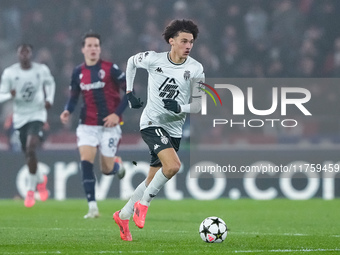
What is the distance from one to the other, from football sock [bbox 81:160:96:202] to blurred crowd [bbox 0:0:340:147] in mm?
6425

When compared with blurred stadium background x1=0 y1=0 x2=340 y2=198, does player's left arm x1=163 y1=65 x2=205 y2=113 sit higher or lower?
lower

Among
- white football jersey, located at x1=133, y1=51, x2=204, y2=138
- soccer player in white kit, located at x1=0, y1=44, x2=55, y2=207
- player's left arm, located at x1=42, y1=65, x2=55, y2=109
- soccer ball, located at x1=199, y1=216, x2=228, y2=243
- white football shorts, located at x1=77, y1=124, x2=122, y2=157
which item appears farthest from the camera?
player's left arm, located at x1=42, y1=65, x2=55, y2=109

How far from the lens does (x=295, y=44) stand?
17.1 metres

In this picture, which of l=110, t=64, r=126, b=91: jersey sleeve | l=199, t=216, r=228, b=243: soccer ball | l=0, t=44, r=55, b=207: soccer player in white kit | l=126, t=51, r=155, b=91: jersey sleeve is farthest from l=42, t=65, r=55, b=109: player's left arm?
l=199, t=216, r=228, b=243: soccer ball

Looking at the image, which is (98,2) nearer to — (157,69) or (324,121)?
(324,121)

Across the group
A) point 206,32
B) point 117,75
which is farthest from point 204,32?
point 117,75

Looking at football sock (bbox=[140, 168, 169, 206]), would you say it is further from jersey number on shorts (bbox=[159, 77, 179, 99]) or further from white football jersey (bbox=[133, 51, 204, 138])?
jersey number on shorts (bbox=[159, 77, 179, 99])

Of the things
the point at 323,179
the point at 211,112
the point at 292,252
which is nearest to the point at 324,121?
the point at 323,179

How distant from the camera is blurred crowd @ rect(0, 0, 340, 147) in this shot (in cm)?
1658

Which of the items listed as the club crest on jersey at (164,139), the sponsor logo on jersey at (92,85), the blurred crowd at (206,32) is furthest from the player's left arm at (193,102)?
the blurred crowd at (206,32)

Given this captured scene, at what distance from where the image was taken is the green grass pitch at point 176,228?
6.22 metres

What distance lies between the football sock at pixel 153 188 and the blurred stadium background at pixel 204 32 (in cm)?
877

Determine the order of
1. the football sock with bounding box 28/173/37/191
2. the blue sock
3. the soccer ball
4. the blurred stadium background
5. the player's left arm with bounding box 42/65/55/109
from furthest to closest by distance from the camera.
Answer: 1. the blurred stadium background
2. the player's left arm with bounding box 42/65/55/109
3. the football sock with bounding box 28/173/37/191
4. the blue sock
5. the soccer ball

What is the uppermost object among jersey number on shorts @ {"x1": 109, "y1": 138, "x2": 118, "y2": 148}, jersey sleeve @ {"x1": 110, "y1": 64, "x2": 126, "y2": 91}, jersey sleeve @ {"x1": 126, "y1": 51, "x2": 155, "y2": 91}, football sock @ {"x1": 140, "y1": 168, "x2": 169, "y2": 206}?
jersey sleeve @ {"x1": 110, "y1": 64, "x2": 126, "y2": 91}
